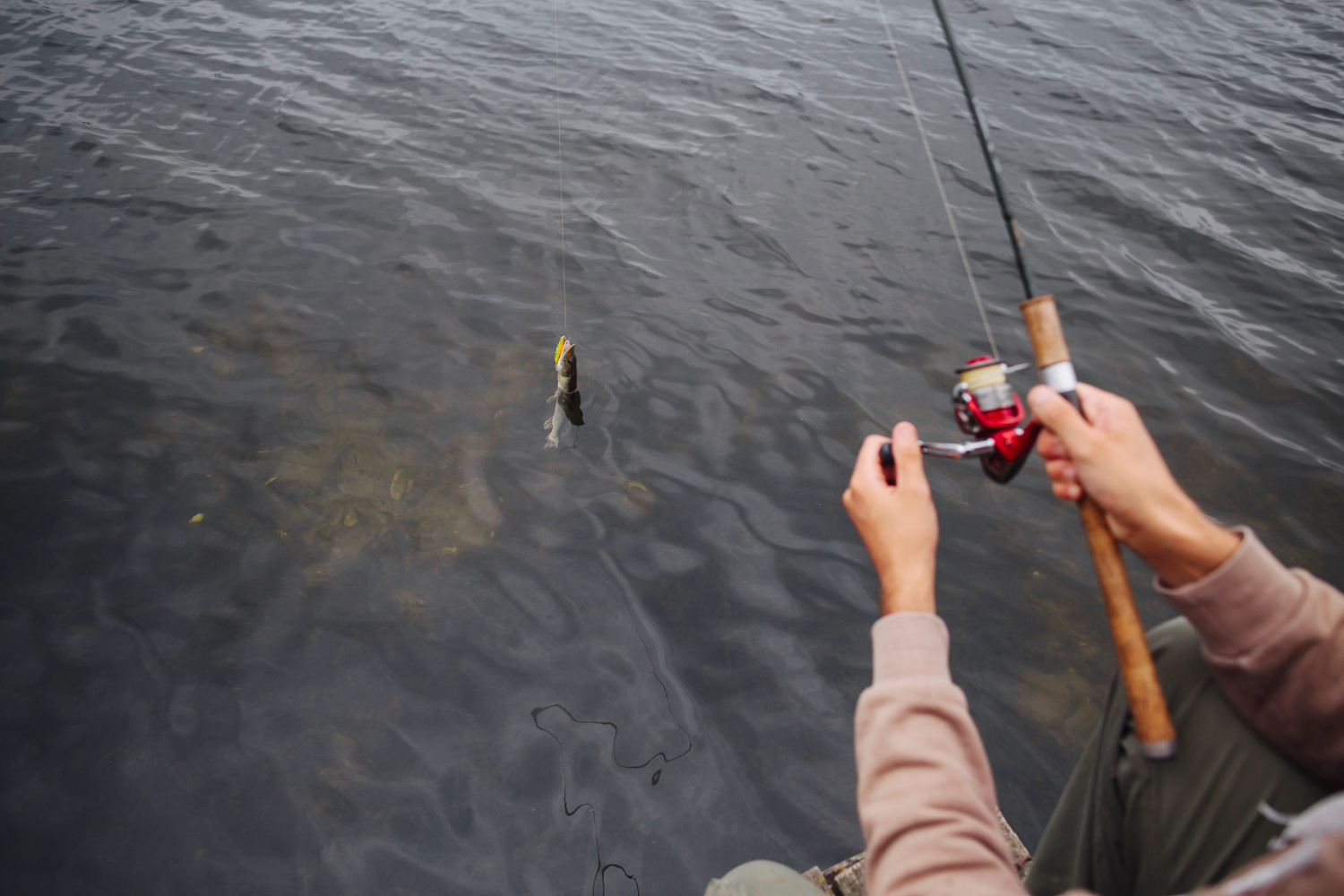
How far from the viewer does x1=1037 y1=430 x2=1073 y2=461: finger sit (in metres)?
1.63

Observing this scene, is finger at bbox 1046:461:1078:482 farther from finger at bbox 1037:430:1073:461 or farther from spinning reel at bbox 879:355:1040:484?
spinning reel at bbox 879:355:1040:484

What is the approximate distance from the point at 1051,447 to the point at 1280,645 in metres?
0.52

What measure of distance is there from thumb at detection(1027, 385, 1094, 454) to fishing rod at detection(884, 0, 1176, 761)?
0.18 meters

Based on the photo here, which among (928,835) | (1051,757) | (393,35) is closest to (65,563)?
(928,835)

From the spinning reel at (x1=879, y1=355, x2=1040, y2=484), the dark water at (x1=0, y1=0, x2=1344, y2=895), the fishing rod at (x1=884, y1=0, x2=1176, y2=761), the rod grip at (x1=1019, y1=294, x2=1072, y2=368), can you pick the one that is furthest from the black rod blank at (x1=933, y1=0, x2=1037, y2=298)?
the dark water at (x1=0, y1=0, x2=1344, y2=895)

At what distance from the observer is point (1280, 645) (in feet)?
4.38

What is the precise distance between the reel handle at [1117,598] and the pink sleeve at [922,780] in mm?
329

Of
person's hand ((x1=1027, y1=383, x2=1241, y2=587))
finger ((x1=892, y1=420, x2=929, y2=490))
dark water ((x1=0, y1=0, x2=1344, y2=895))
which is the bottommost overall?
dark water ((x1=0, y1=0, x2=1344, y2=895))

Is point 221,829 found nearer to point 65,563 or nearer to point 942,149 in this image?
point 65,563

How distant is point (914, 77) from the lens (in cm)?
932

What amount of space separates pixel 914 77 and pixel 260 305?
7.55 m

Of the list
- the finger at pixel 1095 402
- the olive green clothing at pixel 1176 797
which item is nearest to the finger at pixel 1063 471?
the finger at pixel 1095 402

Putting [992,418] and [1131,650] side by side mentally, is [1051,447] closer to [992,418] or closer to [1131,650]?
[992,418]

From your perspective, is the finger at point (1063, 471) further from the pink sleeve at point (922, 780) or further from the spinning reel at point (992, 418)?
the pink sleeve at point (922, 780)
